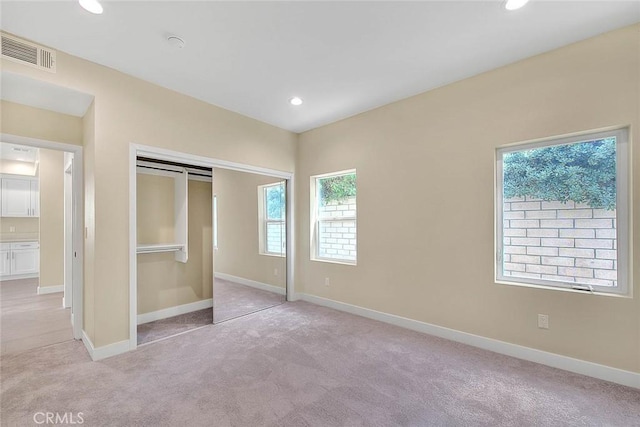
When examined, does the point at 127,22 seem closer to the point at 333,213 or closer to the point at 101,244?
the point at 101,244

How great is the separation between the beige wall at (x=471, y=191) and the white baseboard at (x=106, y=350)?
2642 millimetres

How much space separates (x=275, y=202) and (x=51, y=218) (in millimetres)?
4458

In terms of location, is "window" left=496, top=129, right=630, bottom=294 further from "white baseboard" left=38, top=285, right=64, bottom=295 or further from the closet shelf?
"white baseboard" left=38, top=285, right=64, bottom=295

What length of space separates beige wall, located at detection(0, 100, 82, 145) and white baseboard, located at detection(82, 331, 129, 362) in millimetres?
2215

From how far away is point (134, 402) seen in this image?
1984 millimetres

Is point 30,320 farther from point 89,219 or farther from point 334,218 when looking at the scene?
point 334,218

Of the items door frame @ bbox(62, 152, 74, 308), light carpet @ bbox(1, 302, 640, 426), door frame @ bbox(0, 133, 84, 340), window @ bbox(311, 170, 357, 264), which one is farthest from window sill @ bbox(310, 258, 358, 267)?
door frame @ bbox(62, 152, 74, 308)

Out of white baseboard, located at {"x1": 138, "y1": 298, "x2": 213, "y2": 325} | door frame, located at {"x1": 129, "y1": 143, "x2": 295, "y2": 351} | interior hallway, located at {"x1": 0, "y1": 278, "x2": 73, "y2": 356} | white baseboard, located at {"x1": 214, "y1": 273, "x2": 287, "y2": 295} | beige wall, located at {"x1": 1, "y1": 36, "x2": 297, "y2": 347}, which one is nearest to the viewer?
beige wall, located at {"x1": 1, "y1": 36, "x2": 297, "y2": 347}

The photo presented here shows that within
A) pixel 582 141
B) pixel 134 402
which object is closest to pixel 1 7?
pixel 134 402

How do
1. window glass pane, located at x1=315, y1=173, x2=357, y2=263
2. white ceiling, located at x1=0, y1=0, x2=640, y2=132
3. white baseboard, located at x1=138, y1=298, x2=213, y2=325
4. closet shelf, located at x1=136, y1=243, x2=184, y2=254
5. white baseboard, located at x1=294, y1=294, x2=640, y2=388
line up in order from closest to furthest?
white ceiling, located at x1=0, y1=0, x2=640, y2=132
white baseboard, located at x1=294, y1=294, x2=640, y2=388
closet shelf, located at x1=136, y1=243, x2=184, y2=254
white baseboard, located at x1=138, y1=298, x2=213, y2=325
window glass pane, located at x1=315, y1=173, x2=357, y2=263

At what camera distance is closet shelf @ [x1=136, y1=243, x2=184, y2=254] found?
342 centimetres

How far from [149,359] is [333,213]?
2.99 m

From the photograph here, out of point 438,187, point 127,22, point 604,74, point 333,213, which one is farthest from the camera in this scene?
point 333,213

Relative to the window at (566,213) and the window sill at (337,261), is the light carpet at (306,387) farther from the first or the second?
the window sill at (337,261)
